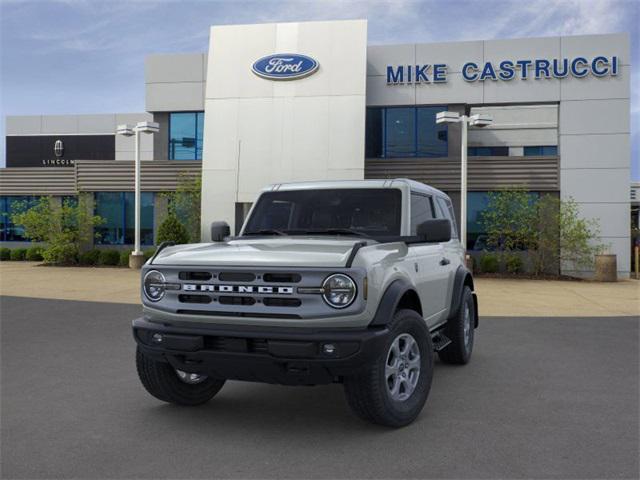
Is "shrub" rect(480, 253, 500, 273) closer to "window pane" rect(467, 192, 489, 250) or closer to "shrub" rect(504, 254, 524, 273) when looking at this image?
"shrub" rect(504, 254, 524, 273)

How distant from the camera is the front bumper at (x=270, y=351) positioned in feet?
12.7

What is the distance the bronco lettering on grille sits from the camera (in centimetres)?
401

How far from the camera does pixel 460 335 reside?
253 inches

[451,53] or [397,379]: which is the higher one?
[451,53]

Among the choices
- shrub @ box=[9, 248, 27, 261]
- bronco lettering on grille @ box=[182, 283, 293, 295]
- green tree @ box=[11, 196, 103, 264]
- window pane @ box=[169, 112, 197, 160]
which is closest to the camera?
bronco lettering on grille @ box=[182, 283, 293, 295]

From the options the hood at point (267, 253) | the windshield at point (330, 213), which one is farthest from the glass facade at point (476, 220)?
the hood at point (267, 253)

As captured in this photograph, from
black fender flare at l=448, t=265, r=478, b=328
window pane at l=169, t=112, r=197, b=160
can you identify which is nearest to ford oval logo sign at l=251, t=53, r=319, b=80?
window pane at l=169, t=112, r=197, b=160

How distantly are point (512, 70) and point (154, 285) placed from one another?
1953cm

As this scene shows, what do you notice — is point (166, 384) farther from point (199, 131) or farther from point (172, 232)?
point (199, 131)

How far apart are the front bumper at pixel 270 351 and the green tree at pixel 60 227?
20667mm

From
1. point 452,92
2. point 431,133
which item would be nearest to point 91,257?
point 431,133

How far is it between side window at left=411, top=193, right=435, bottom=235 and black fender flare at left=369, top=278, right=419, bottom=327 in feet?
3.37

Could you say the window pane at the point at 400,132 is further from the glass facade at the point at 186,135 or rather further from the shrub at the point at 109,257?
the shrub at the point at 109,257

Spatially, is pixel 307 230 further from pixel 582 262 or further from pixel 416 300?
pixel 582 262
